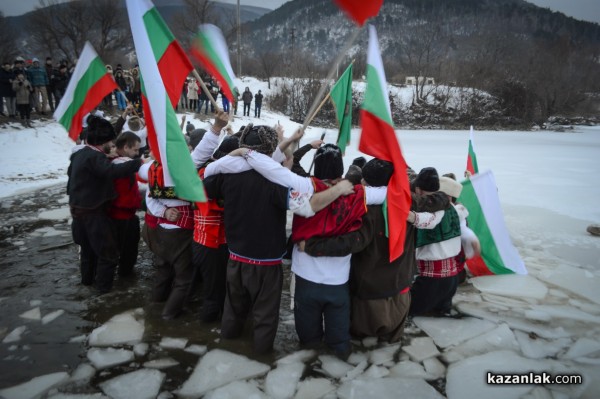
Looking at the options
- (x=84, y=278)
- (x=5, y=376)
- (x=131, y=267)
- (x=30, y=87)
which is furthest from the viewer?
(x=30, y=87)

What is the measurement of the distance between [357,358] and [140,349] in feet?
5.77

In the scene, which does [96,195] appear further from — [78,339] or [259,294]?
[259,294]

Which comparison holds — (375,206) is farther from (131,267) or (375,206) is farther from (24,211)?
(24,211)

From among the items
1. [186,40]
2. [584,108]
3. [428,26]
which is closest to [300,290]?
[186,40]

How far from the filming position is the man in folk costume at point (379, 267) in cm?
285

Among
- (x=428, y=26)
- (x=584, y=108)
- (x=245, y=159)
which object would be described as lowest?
(x=245, y=159)

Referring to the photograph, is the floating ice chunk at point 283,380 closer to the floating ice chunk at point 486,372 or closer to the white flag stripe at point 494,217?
the floating ice chunk at point 486,372

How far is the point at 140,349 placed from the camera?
3.04 m

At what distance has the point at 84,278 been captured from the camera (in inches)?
162

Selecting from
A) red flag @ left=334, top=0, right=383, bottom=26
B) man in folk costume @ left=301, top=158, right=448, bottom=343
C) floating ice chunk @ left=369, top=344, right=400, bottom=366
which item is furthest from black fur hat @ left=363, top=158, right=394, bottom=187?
floating ice chunk @ left=369, top=344, right=400, bottom=366

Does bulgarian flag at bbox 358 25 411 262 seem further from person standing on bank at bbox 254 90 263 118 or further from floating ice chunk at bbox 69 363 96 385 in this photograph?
person standing on bank at bbox 254 90 263 118

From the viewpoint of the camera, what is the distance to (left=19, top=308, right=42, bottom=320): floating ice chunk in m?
3.47

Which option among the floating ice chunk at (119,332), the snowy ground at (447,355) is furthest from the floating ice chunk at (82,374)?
the floating ice chunk at (119,332)

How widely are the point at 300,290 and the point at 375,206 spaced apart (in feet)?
2.86
